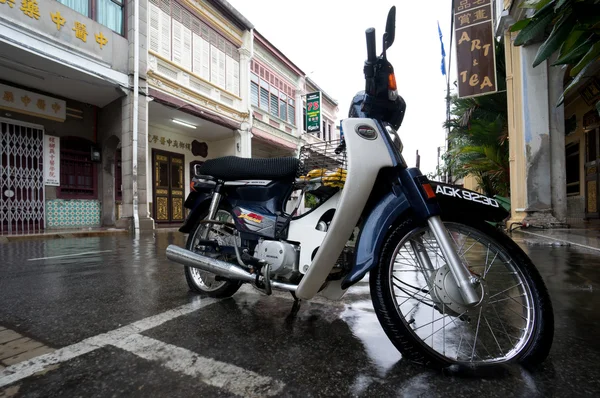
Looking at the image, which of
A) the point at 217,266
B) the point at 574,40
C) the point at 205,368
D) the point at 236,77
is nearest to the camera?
the point at 205,368

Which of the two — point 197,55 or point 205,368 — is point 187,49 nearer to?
point 197,55

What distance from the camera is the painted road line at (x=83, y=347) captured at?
1289 mm

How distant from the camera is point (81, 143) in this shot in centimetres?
1006

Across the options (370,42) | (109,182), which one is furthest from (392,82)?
(109,182)

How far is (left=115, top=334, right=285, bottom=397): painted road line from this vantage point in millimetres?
1177

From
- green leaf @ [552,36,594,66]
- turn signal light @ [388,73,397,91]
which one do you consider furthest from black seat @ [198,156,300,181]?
green leaf @ [552,36,594,66]

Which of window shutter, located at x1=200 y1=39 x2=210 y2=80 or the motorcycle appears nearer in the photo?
the motorcycle

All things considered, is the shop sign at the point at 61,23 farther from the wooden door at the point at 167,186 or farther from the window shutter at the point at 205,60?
the wooden door at the point at 167,186

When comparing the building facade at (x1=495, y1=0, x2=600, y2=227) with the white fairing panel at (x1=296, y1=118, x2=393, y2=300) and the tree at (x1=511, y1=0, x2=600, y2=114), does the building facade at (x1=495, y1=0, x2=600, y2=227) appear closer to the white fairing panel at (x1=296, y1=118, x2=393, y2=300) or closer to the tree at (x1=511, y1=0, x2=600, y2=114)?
the tree at (x1=511, y1=0, x2=600, y2=114)

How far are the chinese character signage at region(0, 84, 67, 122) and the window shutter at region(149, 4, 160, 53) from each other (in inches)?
121

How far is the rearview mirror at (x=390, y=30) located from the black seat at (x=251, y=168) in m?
0.81

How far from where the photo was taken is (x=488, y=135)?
850 centimetres

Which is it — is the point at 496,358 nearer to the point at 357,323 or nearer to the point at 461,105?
the point at 357,323

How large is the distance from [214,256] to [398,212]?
1365mm
